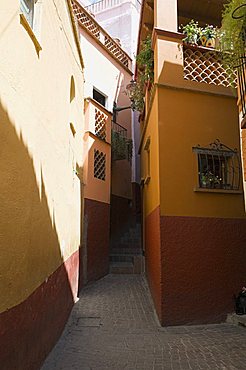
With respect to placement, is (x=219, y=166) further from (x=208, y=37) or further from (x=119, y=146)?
(x=119, y=146)

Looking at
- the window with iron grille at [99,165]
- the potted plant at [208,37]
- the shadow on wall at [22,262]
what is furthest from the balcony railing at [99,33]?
the shadow on wall at [22,262]

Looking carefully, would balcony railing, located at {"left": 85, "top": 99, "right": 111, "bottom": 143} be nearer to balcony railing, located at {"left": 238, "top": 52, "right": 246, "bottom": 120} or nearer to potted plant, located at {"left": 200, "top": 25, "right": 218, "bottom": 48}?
potted plant, located at {"left": 200, "top": 25, "right": 218, "bottom": 48}

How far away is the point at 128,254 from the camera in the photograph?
35.0ft

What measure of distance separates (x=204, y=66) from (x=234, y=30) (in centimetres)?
292

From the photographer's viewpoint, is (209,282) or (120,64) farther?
(120,64)

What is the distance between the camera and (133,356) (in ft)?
14.8

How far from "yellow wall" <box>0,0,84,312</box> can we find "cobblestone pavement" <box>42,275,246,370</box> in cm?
136

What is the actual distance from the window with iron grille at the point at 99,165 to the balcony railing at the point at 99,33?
472 cm

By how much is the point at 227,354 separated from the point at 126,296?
348 centimetres

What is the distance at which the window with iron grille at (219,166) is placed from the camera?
6434 mm

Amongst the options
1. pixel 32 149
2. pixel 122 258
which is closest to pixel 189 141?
pixel 32 149

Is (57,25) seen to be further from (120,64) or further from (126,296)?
(120,64)

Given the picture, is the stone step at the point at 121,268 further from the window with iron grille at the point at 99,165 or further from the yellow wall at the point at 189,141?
the yellow wall at the point at 189,141

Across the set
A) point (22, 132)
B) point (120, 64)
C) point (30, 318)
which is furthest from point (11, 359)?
point (120, 64)
